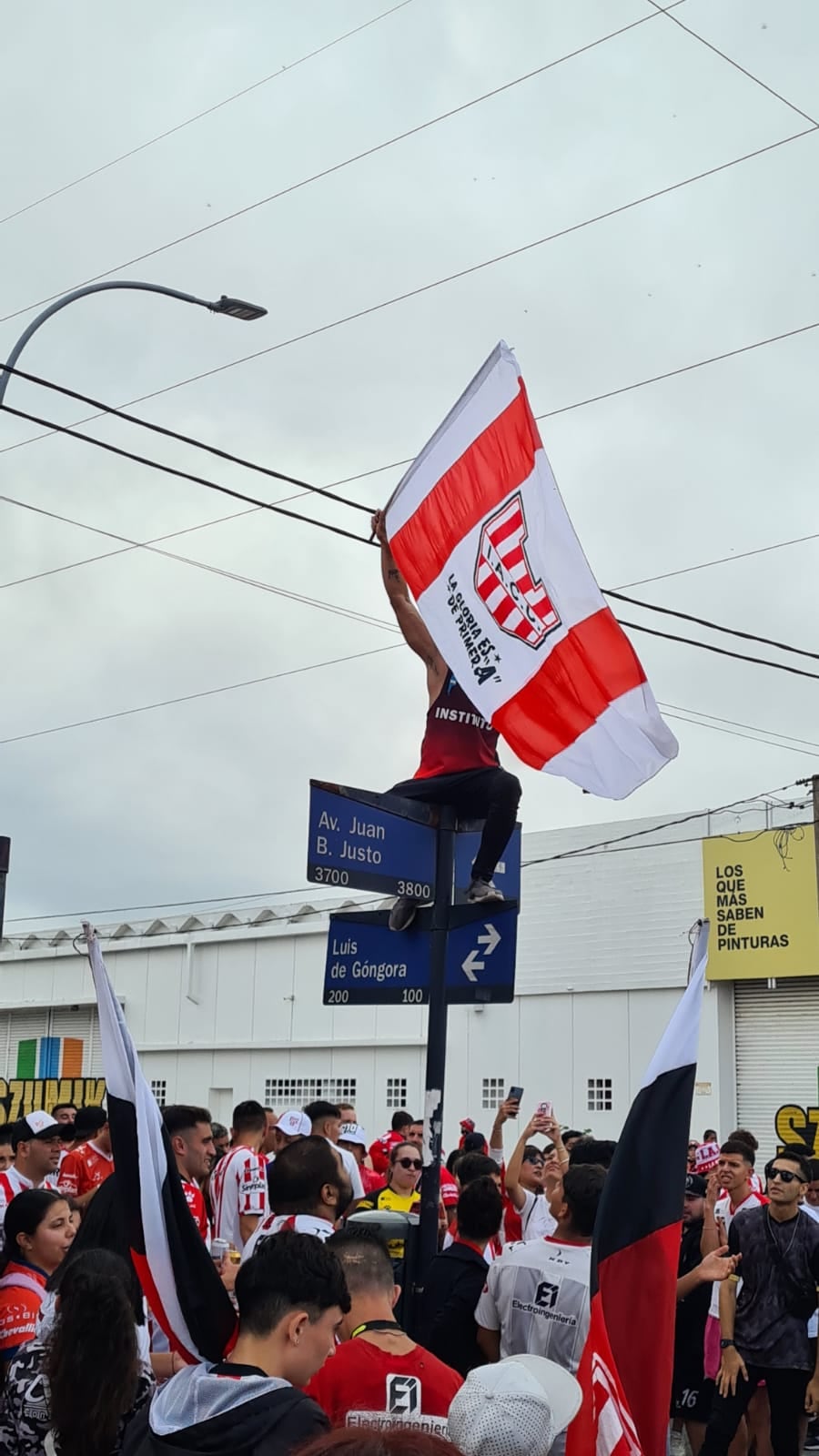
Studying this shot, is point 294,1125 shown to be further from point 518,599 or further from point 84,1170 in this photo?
point 518,599

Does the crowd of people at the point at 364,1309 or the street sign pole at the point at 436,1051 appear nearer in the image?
the crowd of people at the point at 364,1309

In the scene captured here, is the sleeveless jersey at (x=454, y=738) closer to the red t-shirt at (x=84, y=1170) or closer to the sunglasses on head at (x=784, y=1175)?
the sunglasses on head at (x=784, y=1175)

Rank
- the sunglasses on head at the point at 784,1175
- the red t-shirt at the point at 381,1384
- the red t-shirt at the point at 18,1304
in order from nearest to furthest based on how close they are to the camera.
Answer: the red t-shirt at the point at 381,1384 < the red t-shirt at the point at 18,1304 < the sunglasses on head at the point at 784,1175

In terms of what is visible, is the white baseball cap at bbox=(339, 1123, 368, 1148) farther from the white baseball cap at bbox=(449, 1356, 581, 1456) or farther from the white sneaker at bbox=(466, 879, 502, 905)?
the white baseball cap at bbox=(449, 1356, 581, 1456)

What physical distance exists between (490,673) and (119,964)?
30742 mm

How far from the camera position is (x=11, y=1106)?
109 feet

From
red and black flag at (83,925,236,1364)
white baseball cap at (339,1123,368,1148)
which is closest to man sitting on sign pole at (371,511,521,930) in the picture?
red and black flag at (83,925,236,1364)

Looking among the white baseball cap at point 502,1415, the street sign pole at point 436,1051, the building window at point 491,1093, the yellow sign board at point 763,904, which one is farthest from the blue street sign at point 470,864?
the building window at point 491,1093

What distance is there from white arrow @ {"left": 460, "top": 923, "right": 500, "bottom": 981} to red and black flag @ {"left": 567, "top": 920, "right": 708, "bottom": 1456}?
9.46 feet

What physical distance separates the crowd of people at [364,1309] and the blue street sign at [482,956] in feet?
3.05

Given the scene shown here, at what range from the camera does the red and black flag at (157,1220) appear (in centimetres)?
470

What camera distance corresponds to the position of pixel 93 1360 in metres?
4.27

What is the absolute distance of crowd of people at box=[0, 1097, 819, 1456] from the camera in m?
3.57

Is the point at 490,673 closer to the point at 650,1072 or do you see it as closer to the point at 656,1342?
the point at 650,1072
